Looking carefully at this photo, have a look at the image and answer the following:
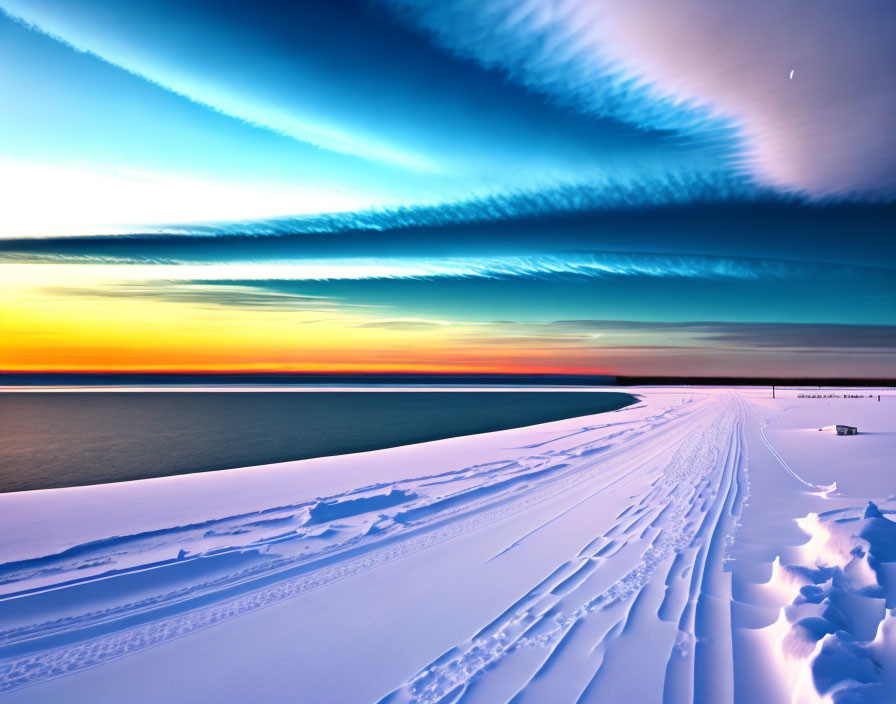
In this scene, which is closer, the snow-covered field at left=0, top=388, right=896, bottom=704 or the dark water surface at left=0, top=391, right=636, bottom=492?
the snow-covered field at left=0, top=388, right=896, bottom=704

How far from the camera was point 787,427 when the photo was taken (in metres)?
22.9

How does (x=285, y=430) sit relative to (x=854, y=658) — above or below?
below

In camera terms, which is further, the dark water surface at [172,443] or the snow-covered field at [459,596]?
the dark water surface at [172,443]

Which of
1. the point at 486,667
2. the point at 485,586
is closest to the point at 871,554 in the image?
the point at 485,586

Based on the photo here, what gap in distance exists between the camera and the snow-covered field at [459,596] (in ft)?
11.2

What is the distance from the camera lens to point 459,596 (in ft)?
15.8

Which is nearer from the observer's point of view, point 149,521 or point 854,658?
point 854,658

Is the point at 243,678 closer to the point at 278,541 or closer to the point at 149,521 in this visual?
the point at 278,541

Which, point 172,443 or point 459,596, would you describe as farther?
point 172,443

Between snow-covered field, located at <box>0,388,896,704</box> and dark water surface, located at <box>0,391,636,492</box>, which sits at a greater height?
snow-covered field, located at <box>0,388,896,704</box>

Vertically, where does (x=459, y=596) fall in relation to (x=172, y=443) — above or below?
above

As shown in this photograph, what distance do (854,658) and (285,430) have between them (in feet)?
84.7

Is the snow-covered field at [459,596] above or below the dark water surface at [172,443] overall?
above

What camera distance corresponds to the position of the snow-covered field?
341 cm
